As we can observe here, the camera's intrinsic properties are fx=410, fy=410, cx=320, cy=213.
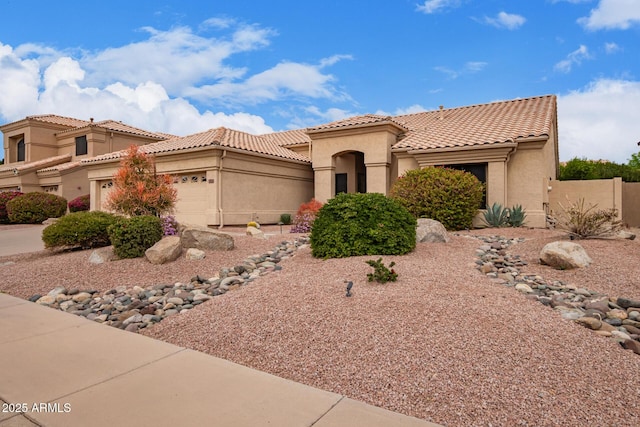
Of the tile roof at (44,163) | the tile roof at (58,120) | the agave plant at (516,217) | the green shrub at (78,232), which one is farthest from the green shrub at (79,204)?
the agave plant at (516,217)

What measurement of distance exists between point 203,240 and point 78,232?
3846 mm

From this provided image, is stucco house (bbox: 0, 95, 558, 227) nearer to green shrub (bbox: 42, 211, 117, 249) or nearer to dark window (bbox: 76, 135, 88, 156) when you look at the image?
green shrub (bbox: 42, 211, 117, 249)

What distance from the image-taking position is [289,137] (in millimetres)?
25922

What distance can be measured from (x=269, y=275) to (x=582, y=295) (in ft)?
17.2

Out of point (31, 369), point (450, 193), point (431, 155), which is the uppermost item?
point (431, 155)

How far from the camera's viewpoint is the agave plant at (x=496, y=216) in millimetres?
14490

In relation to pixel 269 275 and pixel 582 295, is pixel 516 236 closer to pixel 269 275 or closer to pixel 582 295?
pixel 582 295

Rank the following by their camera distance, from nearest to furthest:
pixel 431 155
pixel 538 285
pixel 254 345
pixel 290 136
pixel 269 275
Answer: pixel 254 345
pixel 538 285
pixel 269 275
pixel 431 155
pixel 290 136

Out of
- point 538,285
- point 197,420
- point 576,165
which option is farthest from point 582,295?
point 576,165

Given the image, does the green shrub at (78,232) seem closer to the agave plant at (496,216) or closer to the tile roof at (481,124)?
the tile roof at (481,124)

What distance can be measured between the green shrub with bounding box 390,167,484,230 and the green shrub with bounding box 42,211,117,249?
9213 mm

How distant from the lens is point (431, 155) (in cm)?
1667

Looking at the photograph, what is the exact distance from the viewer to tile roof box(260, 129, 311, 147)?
2425 cm

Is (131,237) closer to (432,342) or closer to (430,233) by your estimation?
(430,233)
